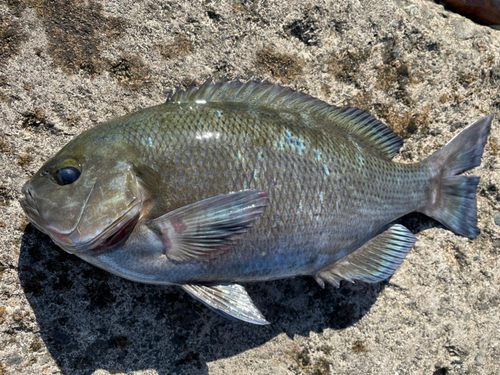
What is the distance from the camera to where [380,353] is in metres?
2.01

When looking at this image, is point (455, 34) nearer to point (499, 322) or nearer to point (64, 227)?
point (499, 322)

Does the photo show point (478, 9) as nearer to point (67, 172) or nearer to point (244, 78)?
point (244, 78)

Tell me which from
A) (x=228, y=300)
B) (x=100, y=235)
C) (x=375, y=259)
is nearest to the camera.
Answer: (x=100, y=235)

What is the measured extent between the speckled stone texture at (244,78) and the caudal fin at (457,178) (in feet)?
0.50

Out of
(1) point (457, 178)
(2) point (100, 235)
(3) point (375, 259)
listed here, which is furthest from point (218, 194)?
(1) point (457, 178)

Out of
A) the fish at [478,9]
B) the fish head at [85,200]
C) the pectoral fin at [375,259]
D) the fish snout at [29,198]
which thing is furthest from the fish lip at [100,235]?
the fish at [478,9]

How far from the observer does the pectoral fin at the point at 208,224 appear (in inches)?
56.4

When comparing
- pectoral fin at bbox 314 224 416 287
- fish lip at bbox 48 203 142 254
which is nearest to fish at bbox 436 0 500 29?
pectoral fin at bbox 314 224 416 287

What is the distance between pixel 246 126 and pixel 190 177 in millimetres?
340

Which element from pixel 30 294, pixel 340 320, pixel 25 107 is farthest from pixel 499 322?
pixel 25 107

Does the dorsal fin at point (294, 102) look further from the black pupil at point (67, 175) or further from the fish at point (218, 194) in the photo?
the black pupil at point (67, 175)

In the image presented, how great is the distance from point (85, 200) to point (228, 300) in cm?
73

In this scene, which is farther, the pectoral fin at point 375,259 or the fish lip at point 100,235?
the pectoral fin at point 375,259

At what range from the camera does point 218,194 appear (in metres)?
1.48
